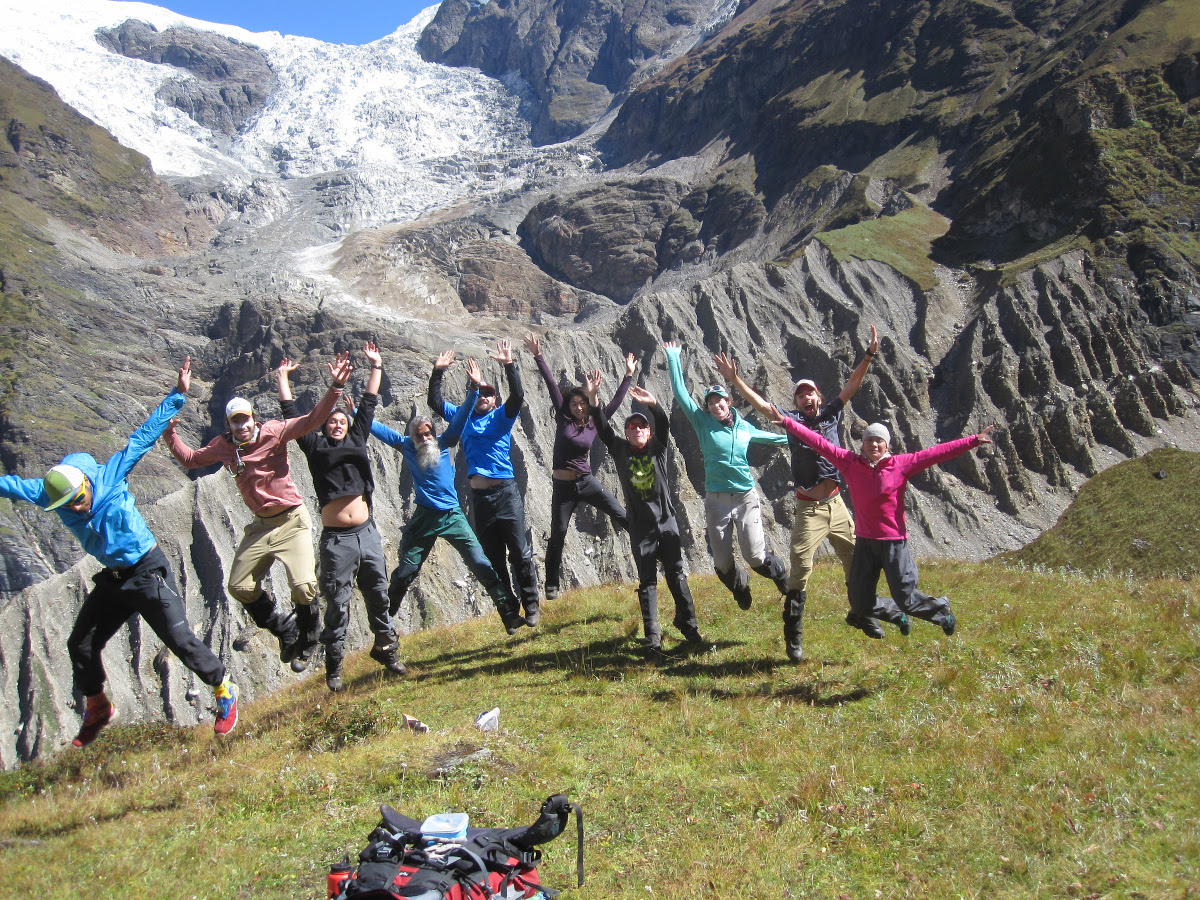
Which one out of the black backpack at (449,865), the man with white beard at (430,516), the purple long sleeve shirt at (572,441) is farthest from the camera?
the purple long sleeve shirt at (572,441)

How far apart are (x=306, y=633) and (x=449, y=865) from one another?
5.63 metres

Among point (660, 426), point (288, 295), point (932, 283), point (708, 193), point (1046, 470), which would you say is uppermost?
point (708, 193)

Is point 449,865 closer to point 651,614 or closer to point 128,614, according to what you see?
point 128,614

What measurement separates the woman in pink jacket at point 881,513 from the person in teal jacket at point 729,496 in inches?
38.5

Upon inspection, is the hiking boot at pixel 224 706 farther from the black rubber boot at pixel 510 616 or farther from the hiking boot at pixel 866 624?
the hiking boot at pixel 866 624

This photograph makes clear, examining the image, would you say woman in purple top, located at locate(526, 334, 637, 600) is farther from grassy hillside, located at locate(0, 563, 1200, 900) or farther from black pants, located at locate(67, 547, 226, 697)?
black pants, located at locate(67, 547, 226, 697)

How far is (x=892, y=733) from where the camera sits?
21.7 feet

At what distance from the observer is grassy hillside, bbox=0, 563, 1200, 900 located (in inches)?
187

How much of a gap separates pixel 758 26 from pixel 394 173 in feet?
325

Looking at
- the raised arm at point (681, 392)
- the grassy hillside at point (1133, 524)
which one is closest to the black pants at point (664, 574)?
the raised arm at point (681, 392)

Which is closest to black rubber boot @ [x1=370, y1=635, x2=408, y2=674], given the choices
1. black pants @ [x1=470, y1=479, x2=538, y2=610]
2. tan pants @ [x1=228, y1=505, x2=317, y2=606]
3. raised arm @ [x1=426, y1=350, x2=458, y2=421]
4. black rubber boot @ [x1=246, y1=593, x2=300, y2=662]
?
black rubber boot @ [x1=246, y1=593, x2=300, y2=662]

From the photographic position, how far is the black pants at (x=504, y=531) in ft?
33.2

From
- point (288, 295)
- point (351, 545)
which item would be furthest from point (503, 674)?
point (288, 295)

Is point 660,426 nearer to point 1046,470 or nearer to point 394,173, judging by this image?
point 1046,470
